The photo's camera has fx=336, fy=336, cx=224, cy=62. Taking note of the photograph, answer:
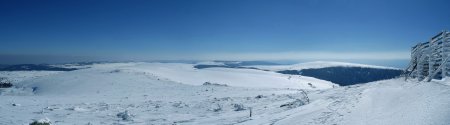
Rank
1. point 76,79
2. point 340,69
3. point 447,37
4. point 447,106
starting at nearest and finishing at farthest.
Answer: point 447,106 < point 447,37 < point 76,79 < point 340,69

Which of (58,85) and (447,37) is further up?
(447,37)

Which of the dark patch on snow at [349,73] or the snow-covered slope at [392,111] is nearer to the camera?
the snow-covered slope at [392,111]

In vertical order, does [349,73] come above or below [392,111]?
below

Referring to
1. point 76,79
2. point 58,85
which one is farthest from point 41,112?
point 76,79

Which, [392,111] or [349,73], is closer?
[392,111]

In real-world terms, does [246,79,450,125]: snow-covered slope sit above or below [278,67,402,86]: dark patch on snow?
above

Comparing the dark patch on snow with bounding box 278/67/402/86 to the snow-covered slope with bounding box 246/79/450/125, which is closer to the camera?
the snow-covered slope with bounding box 246/79/450/125

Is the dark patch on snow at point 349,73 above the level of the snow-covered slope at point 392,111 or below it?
below

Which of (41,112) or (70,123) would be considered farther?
(41,112)

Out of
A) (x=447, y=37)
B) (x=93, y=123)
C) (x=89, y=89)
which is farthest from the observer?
(x=89, y=89)

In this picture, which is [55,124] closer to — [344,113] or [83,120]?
[83,120]
